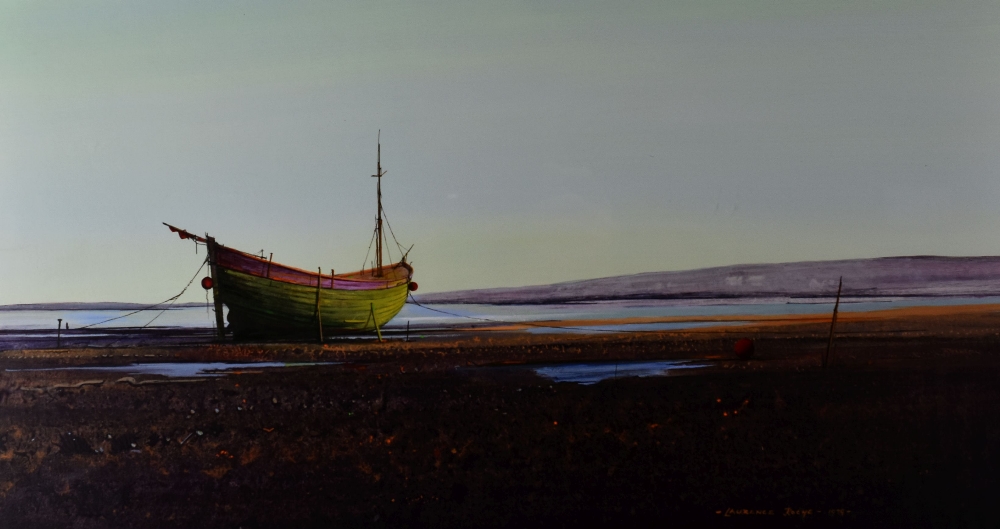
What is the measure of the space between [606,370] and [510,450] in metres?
2.37

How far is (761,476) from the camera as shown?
16.7 feet

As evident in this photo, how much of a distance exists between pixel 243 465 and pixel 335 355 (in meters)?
3.87

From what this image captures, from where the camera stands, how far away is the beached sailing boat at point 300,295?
7945 mm

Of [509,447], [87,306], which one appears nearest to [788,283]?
[509,447]

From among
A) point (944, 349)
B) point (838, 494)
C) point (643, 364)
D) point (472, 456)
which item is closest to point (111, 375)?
point (472, 456)

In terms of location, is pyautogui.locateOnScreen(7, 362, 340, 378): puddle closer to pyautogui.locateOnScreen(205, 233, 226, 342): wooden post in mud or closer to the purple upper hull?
pyautogui.locateOnScreen(205, 233, 226, 342): wooden post in mud

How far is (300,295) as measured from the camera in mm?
10156

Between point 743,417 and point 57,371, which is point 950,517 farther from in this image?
point 57,371

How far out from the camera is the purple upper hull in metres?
6.87

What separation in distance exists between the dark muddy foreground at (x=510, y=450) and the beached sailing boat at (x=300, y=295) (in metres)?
1.47

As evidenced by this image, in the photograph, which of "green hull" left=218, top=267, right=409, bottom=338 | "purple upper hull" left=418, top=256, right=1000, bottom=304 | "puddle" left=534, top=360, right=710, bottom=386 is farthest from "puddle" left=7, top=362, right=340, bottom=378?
"puddle" left=534, top=360, right=710, bottom=386

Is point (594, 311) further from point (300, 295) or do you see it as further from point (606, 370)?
point (300, 295)

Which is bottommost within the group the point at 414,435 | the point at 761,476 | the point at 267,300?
the point at 761,476

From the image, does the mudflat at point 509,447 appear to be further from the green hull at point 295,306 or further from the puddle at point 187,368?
the green hull at point 295,306
